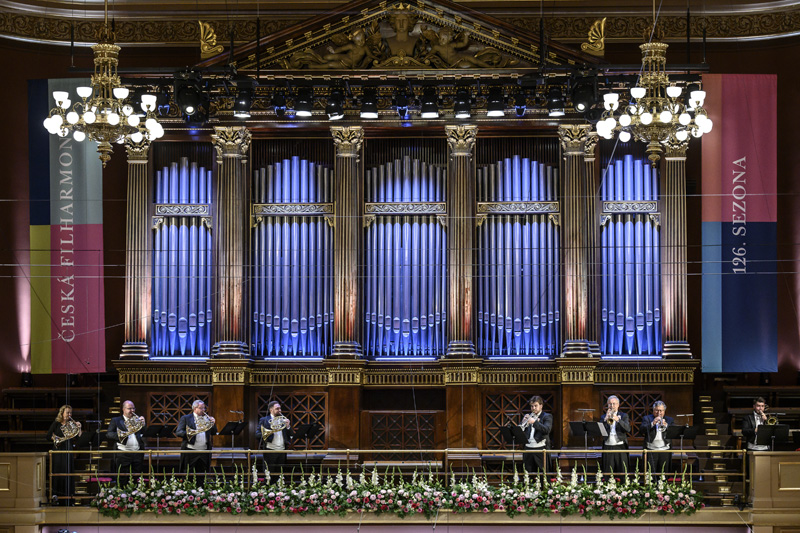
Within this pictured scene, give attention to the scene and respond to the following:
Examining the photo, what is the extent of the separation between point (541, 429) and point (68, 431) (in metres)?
6.64

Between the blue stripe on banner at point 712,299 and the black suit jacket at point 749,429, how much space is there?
6.53 ft

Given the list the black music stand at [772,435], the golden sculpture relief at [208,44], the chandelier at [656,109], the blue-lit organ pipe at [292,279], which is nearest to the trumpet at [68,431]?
the blue-lit organ pipe at [292,279]

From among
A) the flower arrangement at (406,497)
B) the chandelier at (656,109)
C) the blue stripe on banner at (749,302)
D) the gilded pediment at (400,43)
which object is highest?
the gilded pediment at (400,43)

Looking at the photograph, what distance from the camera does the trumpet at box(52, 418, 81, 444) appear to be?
16.8m

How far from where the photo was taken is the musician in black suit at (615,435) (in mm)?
16766

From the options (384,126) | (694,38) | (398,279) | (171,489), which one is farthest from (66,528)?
(694,38)

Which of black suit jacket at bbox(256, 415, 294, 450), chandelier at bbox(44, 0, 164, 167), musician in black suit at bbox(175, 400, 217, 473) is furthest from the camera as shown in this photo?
black suit jacket at bbox(256, 415, 294, 450)

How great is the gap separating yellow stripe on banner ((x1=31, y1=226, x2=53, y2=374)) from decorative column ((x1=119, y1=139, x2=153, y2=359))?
1.34 m

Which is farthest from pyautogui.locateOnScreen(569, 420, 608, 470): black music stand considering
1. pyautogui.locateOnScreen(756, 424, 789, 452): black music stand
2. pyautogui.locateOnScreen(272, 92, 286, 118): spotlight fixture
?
pyautogui.locateOnScreen(272, 92, 286, 118): spotlight fixture

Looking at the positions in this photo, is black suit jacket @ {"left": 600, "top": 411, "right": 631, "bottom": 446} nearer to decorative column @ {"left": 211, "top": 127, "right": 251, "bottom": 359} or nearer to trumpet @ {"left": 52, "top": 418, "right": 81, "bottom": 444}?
decorative column @ {"left": 211, "top": 127, "right": 251, "bottom": 359}

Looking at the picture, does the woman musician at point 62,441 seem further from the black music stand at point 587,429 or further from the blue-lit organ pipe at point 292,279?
the black music stand at point 587,429

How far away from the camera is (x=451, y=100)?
18734 mm

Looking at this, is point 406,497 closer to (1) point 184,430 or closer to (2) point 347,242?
(1) point 184,430

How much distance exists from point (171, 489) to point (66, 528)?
1.55 m
